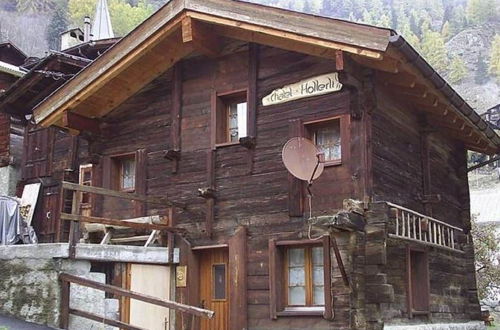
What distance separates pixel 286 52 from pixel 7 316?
20.4 feet

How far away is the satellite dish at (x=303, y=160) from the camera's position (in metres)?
10.6

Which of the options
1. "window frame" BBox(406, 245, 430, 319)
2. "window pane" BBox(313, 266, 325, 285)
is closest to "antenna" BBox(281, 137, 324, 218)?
"window pane" BBox(313, 266, 325, 285)

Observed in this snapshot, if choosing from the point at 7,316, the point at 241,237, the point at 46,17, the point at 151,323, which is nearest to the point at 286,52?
the point at 241,237

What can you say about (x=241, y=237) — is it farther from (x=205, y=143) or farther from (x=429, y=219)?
(x=429, y=219)

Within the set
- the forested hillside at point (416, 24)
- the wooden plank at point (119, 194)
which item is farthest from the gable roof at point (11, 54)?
the forested hillside at point (416, 24)

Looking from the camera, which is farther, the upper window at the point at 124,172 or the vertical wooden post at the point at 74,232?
the upper window at the point at 124,172

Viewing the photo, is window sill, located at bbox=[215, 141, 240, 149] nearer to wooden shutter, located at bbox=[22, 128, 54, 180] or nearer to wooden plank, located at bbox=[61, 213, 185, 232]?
wooden plank, located at bbox=[61, 213, 185, 232]

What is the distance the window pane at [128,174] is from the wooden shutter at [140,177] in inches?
14.8

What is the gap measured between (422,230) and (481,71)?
329 feet

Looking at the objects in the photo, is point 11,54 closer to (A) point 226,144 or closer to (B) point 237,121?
(B) point 237,121

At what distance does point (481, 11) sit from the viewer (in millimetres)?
123250

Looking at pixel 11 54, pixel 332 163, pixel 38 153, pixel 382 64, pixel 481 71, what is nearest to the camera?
pixel 382 64

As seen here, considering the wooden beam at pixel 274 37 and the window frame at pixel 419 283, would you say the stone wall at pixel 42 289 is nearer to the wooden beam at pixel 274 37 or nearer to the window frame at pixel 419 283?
the wooden beam at pixel 274 37

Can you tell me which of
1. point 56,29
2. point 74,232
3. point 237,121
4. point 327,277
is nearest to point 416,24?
point 56,29
